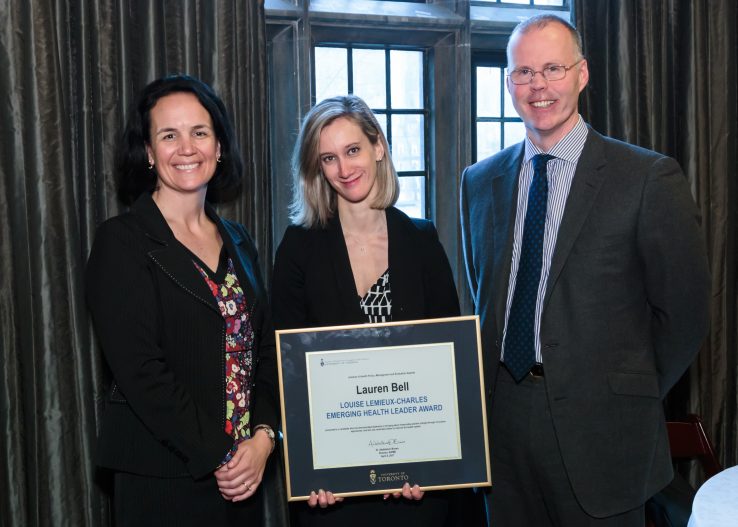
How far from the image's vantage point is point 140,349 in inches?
77.4

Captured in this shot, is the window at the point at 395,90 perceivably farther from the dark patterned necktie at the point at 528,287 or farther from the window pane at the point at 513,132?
the dark patterned necktie at the point at 528,287

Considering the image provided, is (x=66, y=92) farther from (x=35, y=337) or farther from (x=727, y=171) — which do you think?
(x=727, y=171)

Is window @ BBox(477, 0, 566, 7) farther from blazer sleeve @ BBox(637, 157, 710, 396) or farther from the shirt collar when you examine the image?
blazer sleeve @ BBox(637, 157, 710, 396)

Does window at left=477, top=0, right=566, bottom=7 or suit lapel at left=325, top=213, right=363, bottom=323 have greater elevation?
window at left=477, top=0, right=566, bottom=7

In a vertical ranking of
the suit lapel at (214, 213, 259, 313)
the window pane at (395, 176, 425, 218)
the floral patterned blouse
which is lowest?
the floral patterned blouse

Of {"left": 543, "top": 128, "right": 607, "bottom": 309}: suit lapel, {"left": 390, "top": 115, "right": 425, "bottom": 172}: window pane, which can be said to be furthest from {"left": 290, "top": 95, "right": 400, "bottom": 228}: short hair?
{"left": 390, "top": 115, "right": 425, "bottom": 172}: window pane

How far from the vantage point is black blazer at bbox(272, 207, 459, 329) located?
232cm

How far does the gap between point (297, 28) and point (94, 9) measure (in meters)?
0.80

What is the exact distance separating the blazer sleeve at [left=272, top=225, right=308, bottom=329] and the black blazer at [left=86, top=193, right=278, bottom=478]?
0.32 metres

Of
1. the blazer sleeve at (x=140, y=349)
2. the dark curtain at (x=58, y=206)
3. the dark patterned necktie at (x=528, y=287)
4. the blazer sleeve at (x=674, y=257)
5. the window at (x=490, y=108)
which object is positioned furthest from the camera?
the window at (x=490, y=108)

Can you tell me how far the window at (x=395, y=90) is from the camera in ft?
11.0

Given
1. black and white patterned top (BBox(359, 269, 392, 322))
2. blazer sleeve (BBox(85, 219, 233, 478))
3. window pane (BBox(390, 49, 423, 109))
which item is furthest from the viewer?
window pane (BBox(390, 49, 423, 109))

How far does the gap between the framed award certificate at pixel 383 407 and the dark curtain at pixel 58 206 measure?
0.90m
